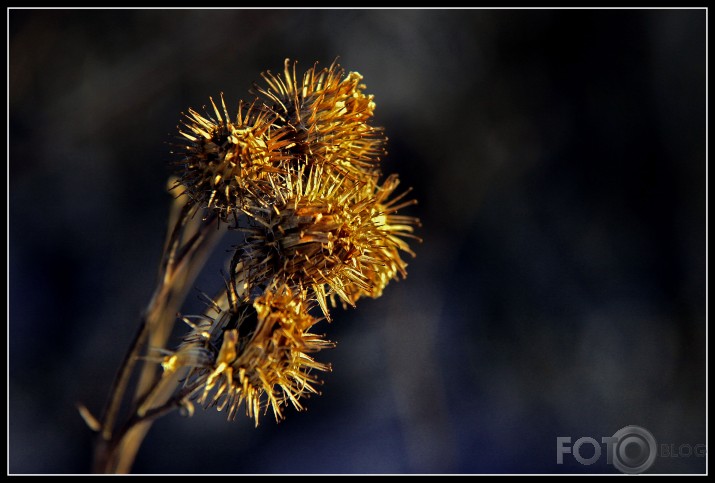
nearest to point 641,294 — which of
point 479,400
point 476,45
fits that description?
point 479,400

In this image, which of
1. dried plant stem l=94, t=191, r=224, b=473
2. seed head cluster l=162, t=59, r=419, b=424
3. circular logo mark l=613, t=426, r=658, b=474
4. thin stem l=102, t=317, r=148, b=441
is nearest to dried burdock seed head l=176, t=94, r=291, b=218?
seed head cluster l=162, t=59, r=419, b=424

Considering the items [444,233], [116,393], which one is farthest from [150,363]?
[444,233]

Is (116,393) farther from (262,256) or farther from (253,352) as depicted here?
(262,256)

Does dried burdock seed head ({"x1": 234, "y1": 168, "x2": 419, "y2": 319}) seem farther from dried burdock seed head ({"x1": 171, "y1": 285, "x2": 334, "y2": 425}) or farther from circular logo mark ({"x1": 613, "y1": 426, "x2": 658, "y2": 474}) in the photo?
circular logo mark ({"x1": 613, "y1": 426, "x2": 658, "y2": 474})

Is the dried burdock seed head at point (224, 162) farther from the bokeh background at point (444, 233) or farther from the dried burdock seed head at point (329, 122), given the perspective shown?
the bokeh background at point (444, 233)

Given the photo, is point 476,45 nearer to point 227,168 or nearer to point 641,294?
point 641,294

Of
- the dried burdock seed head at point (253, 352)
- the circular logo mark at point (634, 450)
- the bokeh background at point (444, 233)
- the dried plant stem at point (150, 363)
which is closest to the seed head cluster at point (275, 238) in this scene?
the dried burdock seed head at point (253, 352)
